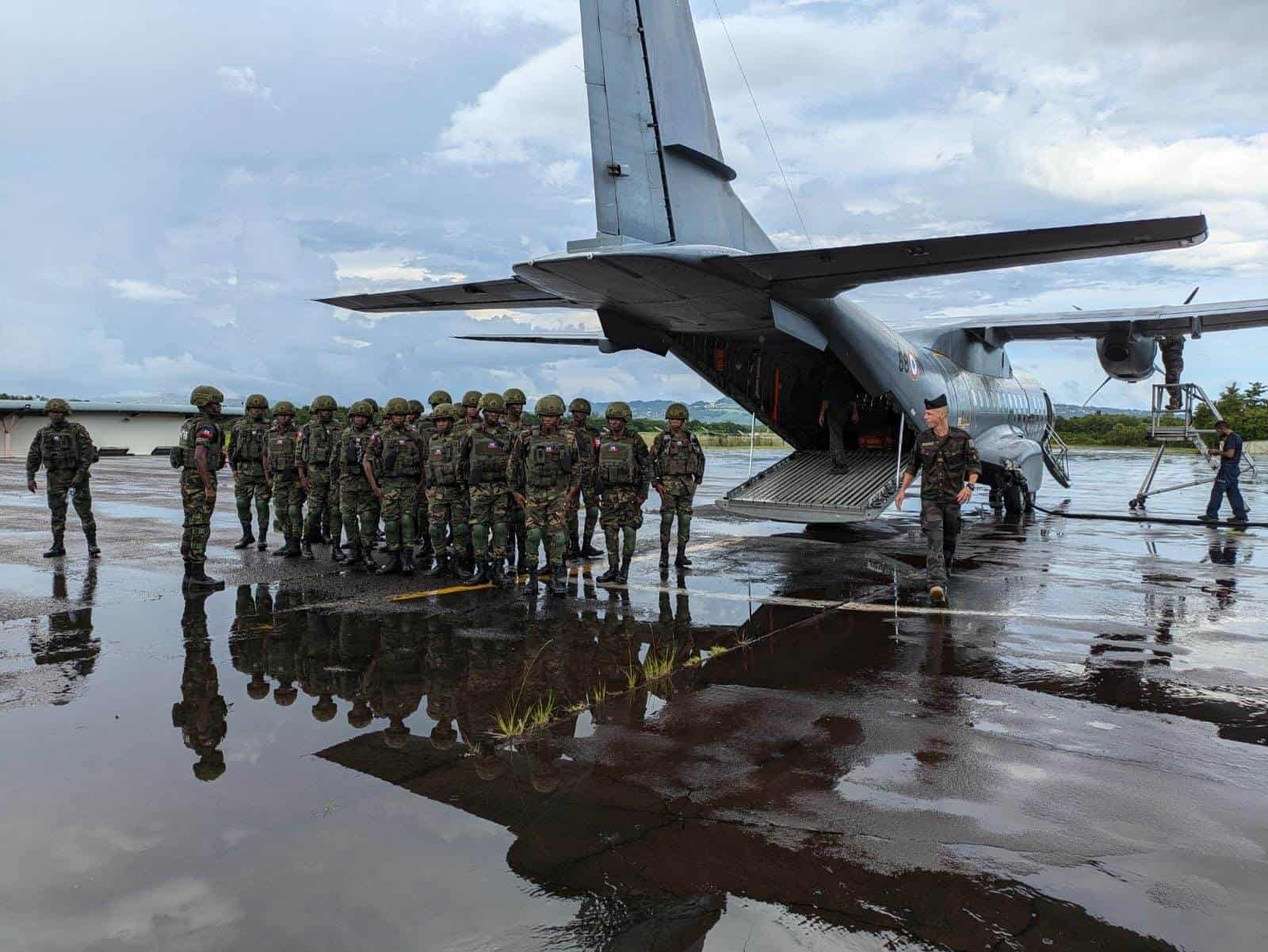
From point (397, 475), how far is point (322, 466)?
1.43 meters

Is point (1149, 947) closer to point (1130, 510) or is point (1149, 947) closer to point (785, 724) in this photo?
point (785, 724)

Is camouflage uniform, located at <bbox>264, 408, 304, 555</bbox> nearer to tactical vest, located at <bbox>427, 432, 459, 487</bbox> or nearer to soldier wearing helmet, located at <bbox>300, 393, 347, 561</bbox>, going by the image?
soldier wearing helmet, located at <bbox>300, 393, 347, 561</bbox>

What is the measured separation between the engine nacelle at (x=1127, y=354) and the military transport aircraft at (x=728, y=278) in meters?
1.29

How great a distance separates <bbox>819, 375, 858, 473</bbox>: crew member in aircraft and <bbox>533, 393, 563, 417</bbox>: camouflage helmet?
5741mm

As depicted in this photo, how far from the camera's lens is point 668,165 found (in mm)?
9523

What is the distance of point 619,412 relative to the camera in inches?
359

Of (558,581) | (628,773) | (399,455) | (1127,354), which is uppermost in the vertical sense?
(1127,354)

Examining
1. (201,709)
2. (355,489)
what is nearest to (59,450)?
(355,489)

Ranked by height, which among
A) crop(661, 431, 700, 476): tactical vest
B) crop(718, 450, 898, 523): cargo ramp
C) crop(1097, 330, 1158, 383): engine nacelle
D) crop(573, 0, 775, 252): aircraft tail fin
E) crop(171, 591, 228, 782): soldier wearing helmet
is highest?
crop(573, 0, 775, 252): aircraft tail fin

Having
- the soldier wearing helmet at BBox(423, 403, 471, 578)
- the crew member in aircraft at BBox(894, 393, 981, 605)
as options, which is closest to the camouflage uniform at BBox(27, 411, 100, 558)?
the soldier wearing helmet at BBox(423, 403, 471, 578)

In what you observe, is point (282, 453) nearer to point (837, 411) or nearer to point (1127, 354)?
point (837, 411)

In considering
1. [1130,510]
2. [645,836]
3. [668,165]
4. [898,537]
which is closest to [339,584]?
[668,165]

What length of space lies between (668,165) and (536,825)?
25.5ft

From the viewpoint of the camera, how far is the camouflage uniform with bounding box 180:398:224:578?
840cm
